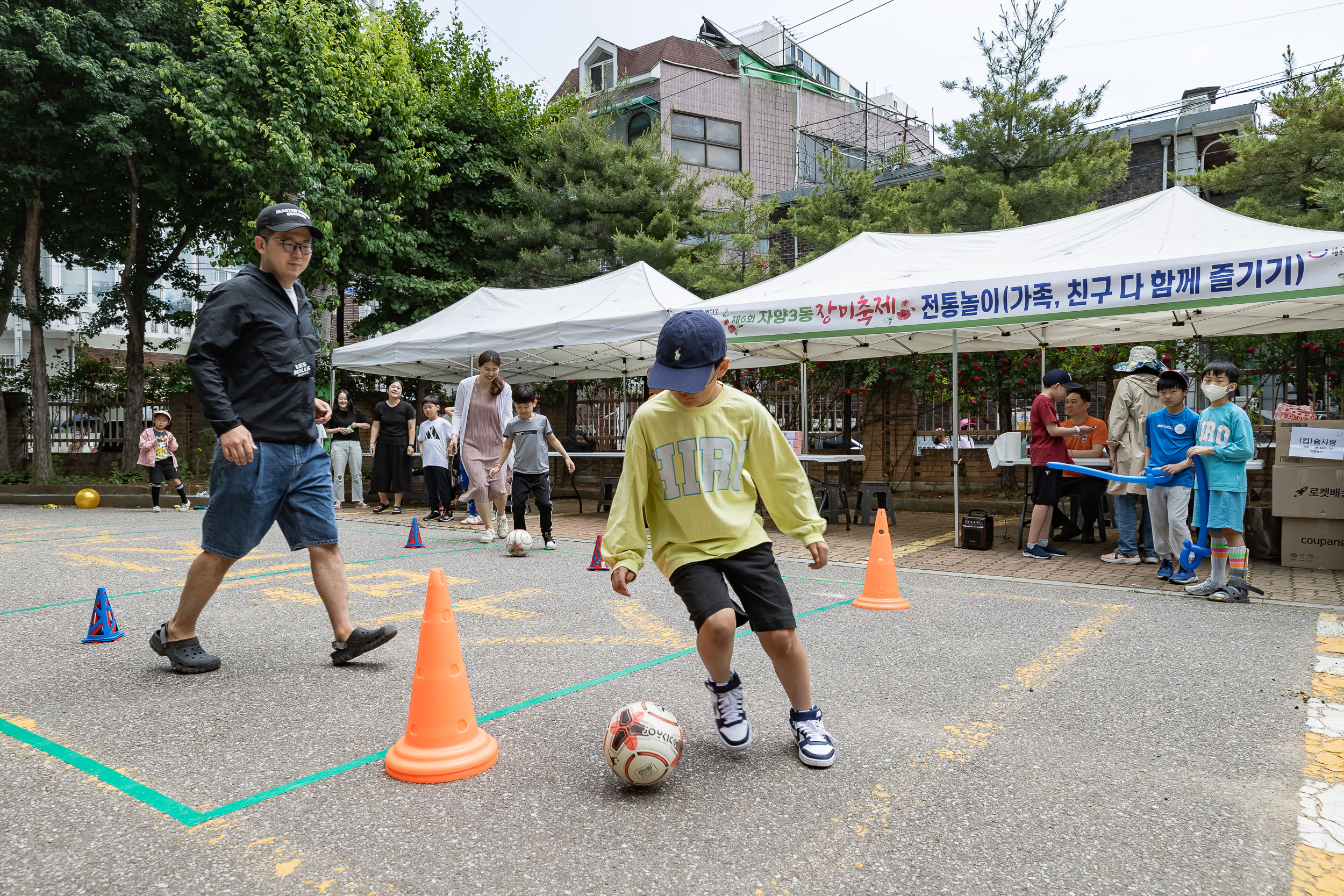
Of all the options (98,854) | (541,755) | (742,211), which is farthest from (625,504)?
(742,211)

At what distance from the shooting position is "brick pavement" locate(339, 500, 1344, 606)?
6641 mm

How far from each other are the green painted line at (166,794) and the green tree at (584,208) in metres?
15.5

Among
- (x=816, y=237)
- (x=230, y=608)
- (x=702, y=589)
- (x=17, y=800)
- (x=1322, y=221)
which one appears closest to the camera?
(x=17, y=800)

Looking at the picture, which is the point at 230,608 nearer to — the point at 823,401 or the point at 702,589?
the point at 702,589

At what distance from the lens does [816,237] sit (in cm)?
1756

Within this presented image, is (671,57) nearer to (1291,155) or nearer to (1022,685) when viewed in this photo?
(1291,155)

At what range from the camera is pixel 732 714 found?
3096mm

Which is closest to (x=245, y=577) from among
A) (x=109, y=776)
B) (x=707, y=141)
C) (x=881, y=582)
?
(x=109, y=776)

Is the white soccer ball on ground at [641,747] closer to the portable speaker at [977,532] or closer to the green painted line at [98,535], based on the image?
the portable speaker at [977,532]

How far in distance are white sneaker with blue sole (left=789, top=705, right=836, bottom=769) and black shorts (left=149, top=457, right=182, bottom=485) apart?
14.0 metres

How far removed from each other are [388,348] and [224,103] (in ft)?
17.9

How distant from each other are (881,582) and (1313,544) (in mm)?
Result: 4234

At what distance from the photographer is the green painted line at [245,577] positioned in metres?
5.73

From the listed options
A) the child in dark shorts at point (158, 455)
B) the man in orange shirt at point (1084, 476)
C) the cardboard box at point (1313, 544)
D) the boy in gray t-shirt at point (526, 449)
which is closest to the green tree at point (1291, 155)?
the man in orange shirt at point (1084, 476)
